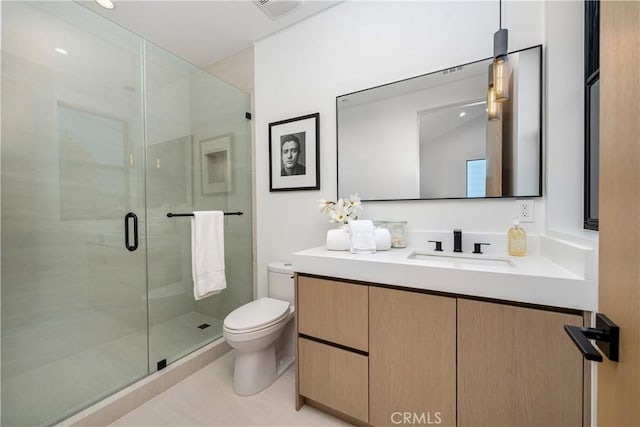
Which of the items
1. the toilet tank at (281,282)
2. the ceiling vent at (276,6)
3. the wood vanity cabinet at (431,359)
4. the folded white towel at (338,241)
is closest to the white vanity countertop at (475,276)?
the wood vanity cabinet at (431,359)

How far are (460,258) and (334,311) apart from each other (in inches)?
28.4

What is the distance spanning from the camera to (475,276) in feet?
3.18

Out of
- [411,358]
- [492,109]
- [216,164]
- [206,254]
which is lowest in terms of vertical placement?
[411,358]

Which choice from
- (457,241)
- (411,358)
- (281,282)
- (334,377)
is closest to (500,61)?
(457,241)

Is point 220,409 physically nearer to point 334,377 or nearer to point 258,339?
point 258,339

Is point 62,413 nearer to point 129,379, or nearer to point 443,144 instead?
point 129,379

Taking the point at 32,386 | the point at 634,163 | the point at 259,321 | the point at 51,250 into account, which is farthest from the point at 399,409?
the point at 51,250

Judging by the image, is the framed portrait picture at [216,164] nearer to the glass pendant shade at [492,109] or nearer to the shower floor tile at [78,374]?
the shower floor tile at [78,374]

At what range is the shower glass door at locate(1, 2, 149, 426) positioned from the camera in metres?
1.22

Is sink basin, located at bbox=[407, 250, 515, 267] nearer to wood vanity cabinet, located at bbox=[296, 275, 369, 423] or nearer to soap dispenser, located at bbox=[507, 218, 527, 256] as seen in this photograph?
soap dispenser, located at bbox=[507, 218, 527, 256]

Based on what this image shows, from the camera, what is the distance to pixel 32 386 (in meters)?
1.27

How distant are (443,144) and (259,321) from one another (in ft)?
4.93

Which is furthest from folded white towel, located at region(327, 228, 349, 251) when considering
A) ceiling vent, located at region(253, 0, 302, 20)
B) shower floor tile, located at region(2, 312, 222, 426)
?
ceiling vent, located at region(253, 0, 302, 20)

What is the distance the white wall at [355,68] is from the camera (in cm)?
139
